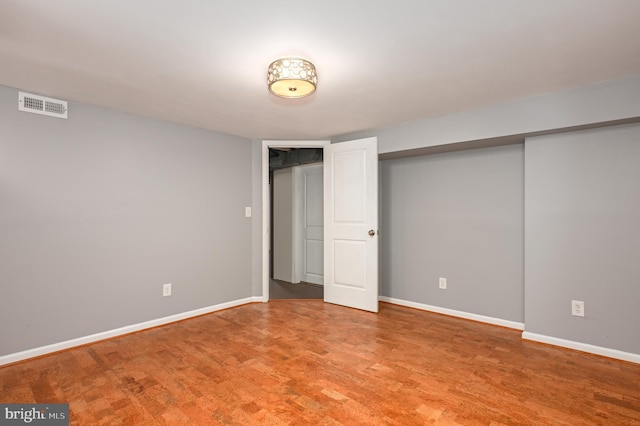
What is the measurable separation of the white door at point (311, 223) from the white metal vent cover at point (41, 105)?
3.51 meters

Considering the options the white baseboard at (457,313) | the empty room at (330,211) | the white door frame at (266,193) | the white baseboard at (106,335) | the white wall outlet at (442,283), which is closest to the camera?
the empty room at (330,211)

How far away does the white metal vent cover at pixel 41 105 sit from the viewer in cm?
268

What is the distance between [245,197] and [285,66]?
2485 mm

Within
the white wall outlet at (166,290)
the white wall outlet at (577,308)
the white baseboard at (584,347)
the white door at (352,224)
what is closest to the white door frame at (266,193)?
the white door at (352,224)

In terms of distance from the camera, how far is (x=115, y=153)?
3180mm

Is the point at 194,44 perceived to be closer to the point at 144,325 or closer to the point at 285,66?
the point at 285,66

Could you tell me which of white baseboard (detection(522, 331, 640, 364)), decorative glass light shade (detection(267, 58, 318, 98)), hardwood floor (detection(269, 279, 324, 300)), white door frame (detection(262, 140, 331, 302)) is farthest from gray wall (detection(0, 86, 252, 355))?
white baseboard (detection(522, 331, 640, 364))

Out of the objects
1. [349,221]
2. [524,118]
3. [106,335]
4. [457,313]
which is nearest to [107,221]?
[106,335]

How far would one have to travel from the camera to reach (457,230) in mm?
3783

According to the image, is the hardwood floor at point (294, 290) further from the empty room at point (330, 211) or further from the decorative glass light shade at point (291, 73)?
the decorative glass light shade at point (291, 73)

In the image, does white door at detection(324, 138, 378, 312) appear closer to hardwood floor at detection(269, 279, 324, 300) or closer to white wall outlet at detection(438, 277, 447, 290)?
hardwood floor at detection(269, 279, 324, 300)

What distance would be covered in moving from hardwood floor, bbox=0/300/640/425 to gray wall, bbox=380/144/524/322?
533mm

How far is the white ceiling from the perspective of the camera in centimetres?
168

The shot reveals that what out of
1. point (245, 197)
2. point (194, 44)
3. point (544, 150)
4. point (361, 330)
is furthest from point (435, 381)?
point (245, 197)
